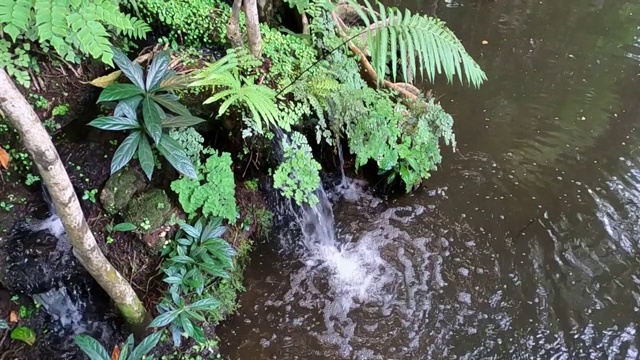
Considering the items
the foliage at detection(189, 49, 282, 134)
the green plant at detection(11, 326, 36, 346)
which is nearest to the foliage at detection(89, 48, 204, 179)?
the foliage at detection(189, 49, 282, 134)

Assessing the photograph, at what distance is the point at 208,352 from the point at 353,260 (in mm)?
1381

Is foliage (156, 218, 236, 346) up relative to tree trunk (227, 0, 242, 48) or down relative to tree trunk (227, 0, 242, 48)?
down

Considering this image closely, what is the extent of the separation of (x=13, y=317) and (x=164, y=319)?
2.93ft

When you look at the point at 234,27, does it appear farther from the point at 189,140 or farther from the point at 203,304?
the point at 203,304


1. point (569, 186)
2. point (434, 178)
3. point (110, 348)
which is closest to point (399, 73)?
point (434, 178)

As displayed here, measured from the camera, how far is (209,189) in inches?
135

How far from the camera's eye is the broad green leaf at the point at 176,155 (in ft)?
10.2

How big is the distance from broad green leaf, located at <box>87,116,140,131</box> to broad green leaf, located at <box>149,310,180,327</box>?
1163mm

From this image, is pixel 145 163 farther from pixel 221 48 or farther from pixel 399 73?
pixel 399 73

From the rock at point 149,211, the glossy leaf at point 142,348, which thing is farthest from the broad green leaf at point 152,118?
Result: the glossy leaf at point 142,348

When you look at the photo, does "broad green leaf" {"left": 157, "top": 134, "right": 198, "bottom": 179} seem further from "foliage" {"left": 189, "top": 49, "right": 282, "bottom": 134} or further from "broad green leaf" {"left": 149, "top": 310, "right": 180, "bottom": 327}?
"broad green leaf" {"left": 149, "top": 310, "right": 180, "bottom": 327}

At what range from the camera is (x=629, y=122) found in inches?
222

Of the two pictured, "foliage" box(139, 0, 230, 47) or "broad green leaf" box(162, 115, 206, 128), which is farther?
"foliage" box(139, 0, 230, 47)

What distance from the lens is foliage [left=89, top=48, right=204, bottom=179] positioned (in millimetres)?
3002
